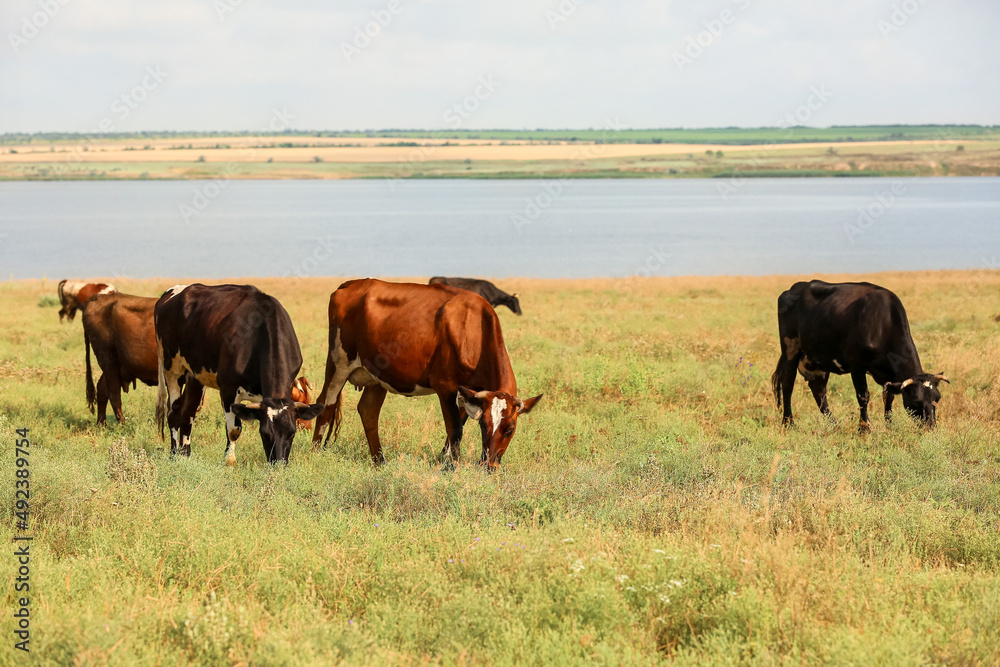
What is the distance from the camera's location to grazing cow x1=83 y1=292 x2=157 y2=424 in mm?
11281

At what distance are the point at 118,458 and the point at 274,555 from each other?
2701 millimetres

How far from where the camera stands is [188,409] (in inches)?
388

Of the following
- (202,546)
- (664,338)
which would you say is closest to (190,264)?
(664,338)

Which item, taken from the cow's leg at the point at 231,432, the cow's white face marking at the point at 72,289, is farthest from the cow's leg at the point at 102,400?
the cow's white face marking at the point at 72,289

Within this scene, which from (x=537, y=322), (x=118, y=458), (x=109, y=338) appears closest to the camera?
(x=118, y=458)

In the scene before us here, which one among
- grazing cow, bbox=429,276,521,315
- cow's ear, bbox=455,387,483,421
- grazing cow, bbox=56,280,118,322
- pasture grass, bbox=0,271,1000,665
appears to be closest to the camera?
pasture grass, bbox=0,271,1000,665

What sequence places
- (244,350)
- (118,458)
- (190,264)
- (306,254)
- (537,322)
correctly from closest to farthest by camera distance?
(118,458) < (244,350) < (537,322) < (190,264) < (306,254)

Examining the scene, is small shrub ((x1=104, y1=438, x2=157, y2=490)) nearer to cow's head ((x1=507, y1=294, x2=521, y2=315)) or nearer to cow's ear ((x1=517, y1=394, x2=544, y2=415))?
cow's ear ((x1=517, y1=394, x2=544, y2=415))

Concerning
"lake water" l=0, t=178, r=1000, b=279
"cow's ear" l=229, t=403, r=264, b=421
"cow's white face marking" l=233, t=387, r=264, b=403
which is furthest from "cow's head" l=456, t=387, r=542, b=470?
"lake water" l=0, t=178, r=1000, b=279

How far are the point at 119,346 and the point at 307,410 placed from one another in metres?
4.66

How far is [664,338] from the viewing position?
1781 cm

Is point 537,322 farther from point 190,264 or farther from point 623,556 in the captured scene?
point 190,264

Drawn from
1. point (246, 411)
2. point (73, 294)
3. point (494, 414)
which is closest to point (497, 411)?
point (494, 414)

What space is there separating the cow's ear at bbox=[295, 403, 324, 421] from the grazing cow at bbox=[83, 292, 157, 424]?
4.07 m
